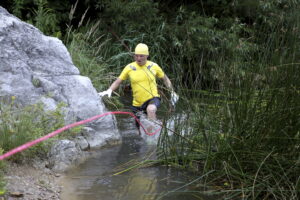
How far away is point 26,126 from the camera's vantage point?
4398 millimetres

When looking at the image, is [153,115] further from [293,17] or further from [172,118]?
[293,17]

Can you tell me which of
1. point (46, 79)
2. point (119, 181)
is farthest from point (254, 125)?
point (46, 79)

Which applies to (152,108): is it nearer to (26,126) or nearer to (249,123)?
(26,126)

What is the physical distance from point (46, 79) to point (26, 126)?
1655 millimetres

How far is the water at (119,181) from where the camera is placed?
4.02 m

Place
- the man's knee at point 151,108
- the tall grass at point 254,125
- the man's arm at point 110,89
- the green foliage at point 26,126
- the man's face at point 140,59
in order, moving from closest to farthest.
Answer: the tall grass at point 254,125 < the green foliage at point 26,126 < the man's knee at point 151,108 < the man's arm at point 110,89 < the man's face at point 140,59

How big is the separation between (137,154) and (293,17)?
2885 mm

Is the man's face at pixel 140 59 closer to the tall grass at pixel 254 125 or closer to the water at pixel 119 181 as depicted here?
the water at pixel 119 181

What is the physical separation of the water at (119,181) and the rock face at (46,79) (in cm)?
53

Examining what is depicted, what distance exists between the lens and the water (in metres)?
4.02

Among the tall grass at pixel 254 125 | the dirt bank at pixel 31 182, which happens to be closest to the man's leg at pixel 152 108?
the tall grass at pixel 254 125

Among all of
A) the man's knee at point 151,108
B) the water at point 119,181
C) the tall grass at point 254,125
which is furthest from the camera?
the man's knee at point 151,108

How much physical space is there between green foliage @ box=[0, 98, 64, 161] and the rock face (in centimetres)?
48

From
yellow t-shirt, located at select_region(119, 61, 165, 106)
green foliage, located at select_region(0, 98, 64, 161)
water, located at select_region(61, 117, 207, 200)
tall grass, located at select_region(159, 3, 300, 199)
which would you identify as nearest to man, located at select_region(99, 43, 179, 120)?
yellow t-shirt, located at select_region(119, 61, 165, 106)
